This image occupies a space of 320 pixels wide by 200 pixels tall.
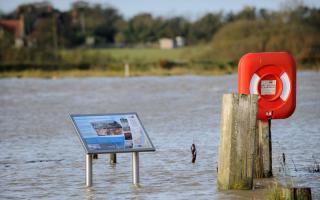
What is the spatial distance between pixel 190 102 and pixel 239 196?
62.6 feet

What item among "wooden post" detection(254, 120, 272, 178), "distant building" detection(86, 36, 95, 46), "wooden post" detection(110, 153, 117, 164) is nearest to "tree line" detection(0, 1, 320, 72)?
"distant building" detection(86, 36, 95, 46)

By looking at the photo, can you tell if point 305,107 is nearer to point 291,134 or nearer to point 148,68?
point 291,134

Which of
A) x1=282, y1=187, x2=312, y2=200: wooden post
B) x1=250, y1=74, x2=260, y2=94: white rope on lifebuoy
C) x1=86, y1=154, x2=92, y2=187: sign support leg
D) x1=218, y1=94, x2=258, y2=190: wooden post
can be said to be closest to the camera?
x1=282, y1=187, x2=312, y2=200: wooden post

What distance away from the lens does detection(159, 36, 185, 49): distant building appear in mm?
99225

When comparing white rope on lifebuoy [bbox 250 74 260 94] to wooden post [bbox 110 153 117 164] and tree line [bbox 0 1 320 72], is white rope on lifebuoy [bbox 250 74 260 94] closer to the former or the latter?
wooden post [bbox 110 153 117 164]

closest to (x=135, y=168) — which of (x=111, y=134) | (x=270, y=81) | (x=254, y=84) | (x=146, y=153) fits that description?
(x=111, y=134)

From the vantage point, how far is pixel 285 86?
13.4 metres

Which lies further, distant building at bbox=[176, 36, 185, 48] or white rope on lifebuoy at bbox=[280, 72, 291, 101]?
distant building at bbox=[176, 36, 185, 48]

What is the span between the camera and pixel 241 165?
39.5 feet

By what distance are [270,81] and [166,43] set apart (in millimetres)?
87432

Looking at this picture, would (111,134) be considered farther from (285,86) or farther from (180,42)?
(180,42)

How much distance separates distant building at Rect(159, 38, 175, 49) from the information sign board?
282 feet

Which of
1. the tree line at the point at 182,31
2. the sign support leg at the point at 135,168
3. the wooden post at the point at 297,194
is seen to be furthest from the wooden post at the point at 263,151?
the tree line at the point at 182,31

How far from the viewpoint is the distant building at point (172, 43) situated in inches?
3906
